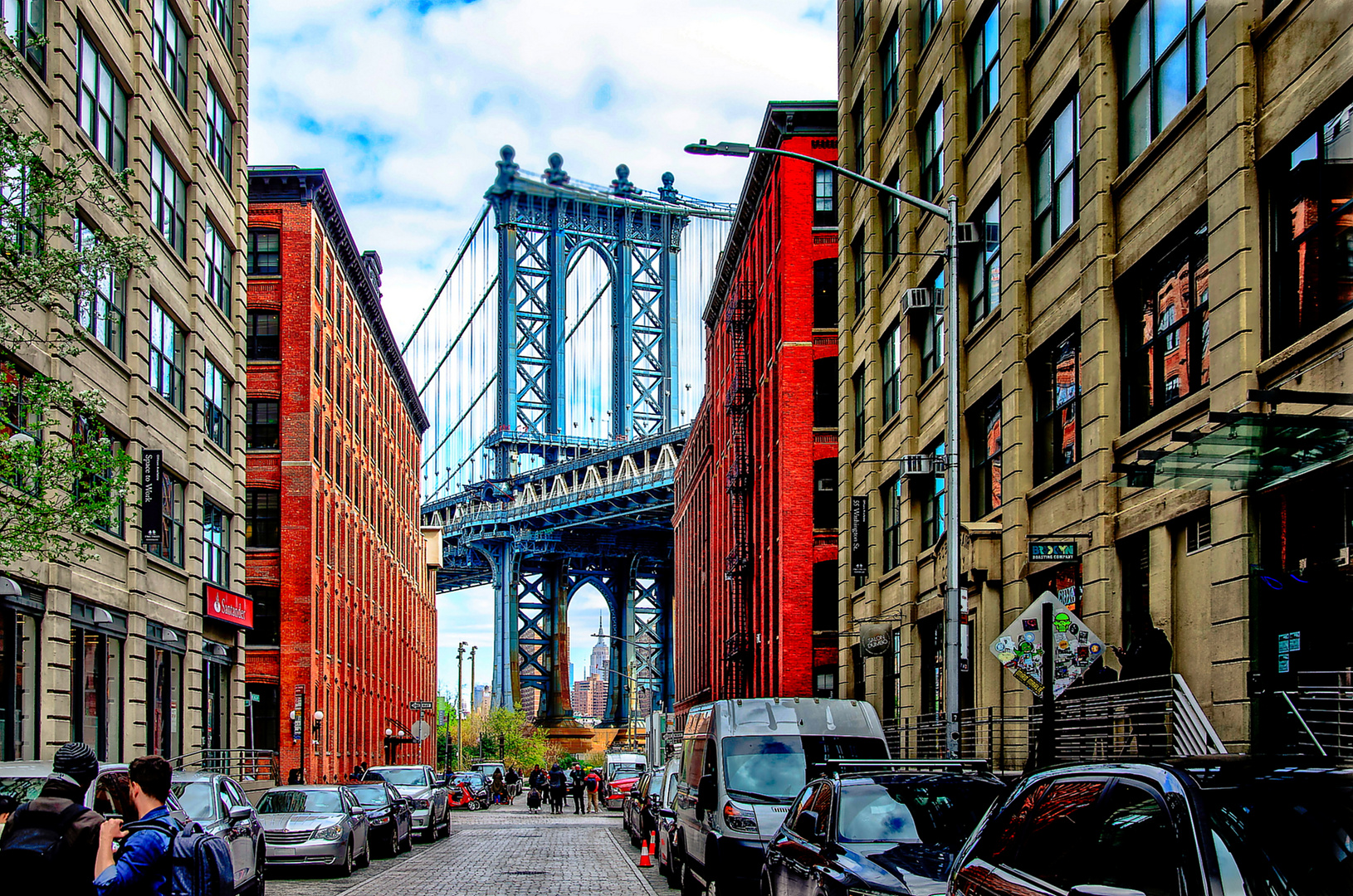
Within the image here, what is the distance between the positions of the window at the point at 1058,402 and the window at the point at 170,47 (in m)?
20.4

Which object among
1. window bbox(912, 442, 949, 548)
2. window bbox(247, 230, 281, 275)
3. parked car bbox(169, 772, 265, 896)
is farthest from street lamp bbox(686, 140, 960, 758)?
window bbox(247, 230, 281, 275)

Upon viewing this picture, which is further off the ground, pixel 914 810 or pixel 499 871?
pixel 914 810

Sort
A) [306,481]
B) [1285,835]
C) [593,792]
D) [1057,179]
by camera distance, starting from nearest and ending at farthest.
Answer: [1285,835]
[1057,179]
[306,481]
[593,792]

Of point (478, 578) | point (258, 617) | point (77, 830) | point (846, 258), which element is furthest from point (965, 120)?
point (478, 578)

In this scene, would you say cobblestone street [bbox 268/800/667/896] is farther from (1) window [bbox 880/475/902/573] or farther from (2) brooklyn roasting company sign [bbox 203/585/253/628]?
(1) window [bbox 880/475/902/573]

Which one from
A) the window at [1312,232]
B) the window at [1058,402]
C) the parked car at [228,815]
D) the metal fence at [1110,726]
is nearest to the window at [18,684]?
the parked car at [228,815]

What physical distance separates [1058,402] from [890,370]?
1172cm

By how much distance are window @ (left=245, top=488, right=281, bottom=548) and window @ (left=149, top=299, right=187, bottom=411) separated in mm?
19644

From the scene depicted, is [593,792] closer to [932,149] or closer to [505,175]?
[932,149]

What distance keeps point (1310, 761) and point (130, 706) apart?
2797 centimetres

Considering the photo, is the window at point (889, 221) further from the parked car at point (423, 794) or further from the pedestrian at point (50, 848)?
the pedestrian at point (50, 848)

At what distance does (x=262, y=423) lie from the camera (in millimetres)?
55219

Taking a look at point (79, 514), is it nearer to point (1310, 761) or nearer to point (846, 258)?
point (1310, 761)

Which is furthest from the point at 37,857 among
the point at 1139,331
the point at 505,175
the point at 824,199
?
the point at 505,175
